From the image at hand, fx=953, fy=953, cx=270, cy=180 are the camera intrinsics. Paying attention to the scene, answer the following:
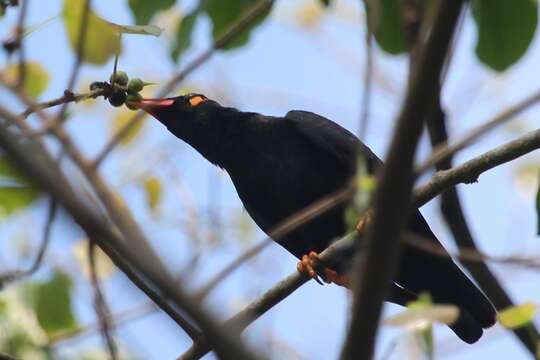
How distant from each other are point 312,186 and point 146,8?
130 centimetres

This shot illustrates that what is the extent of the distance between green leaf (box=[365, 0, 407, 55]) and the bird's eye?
1707mm

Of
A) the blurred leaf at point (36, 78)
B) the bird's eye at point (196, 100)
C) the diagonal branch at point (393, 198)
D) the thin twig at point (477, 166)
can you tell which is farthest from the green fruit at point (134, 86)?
the bird's eye at point (196, 100)

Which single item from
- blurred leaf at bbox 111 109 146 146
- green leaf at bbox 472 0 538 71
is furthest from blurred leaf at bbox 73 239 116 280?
green leaf at bbox 472 0 538 71

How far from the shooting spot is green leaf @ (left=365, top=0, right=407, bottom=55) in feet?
11.9

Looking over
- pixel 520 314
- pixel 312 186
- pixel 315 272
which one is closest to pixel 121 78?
pixel 520 314

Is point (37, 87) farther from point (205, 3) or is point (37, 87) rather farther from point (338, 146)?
point (338, 146)

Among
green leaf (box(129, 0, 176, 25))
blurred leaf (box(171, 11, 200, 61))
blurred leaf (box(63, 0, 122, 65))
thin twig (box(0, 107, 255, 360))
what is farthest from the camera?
blurred leaf (box(171, 11, 200, 61))

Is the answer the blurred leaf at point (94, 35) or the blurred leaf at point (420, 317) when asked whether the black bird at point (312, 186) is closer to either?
the blurred leaf at point (94, 35)

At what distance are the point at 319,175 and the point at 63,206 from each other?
3.24 meters

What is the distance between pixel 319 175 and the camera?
4.62 metres

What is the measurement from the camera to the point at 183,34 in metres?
3.85

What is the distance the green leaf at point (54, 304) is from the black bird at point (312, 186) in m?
1.54

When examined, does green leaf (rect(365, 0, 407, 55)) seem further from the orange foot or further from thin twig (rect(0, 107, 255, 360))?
thin twig (rect(0, 107, 255, 360))

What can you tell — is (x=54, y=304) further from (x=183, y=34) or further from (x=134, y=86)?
(x=183, y=34)
